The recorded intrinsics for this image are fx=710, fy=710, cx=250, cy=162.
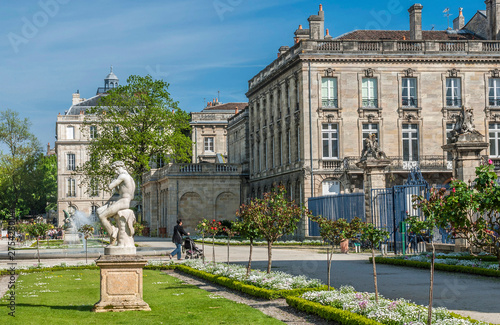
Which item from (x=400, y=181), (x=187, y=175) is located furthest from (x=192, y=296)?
(x=187, y=175)

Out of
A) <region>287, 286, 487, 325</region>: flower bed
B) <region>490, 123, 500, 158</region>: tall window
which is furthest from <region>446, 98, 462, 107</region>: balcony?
<region>287, 286, 487, 325</region>: flower bed

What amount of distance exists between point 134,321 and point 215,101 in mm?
74877

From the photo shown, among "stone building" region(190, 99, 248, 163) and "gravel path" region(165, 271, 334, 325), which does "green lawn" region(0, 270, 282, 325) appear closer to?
"gravel path" region(165, 271, 334, 325)

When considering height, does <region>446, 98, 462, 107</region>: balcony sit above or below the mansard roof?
below

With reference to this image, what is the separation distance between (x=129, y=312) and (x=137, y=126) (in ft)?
128

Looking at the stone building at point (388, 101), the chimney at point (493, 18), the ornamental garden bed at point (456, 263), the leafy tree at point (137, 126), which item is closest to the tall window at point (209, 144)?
the leafy tree at point (137, 126)

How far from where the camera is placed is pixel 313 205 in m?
43.7

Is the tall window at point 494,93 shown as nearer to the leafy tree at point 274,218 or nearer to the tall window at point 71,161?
the leafy tree at point 274,218

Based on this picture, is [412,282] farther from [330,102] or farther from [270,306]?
[330,102]

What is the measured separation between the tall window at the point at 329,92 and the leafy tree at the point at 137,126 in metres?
11.6

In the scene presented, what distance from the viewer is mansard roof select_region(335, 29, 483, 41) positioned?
50.5m

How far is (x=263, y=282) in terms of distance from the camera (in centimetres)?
1656

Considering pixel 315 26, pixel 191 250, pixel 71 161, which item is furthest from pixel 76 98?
pixel 191 250

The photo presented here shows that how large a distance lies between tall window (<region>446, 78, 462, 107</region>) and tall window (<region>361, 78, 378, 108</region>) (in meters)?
4.80
